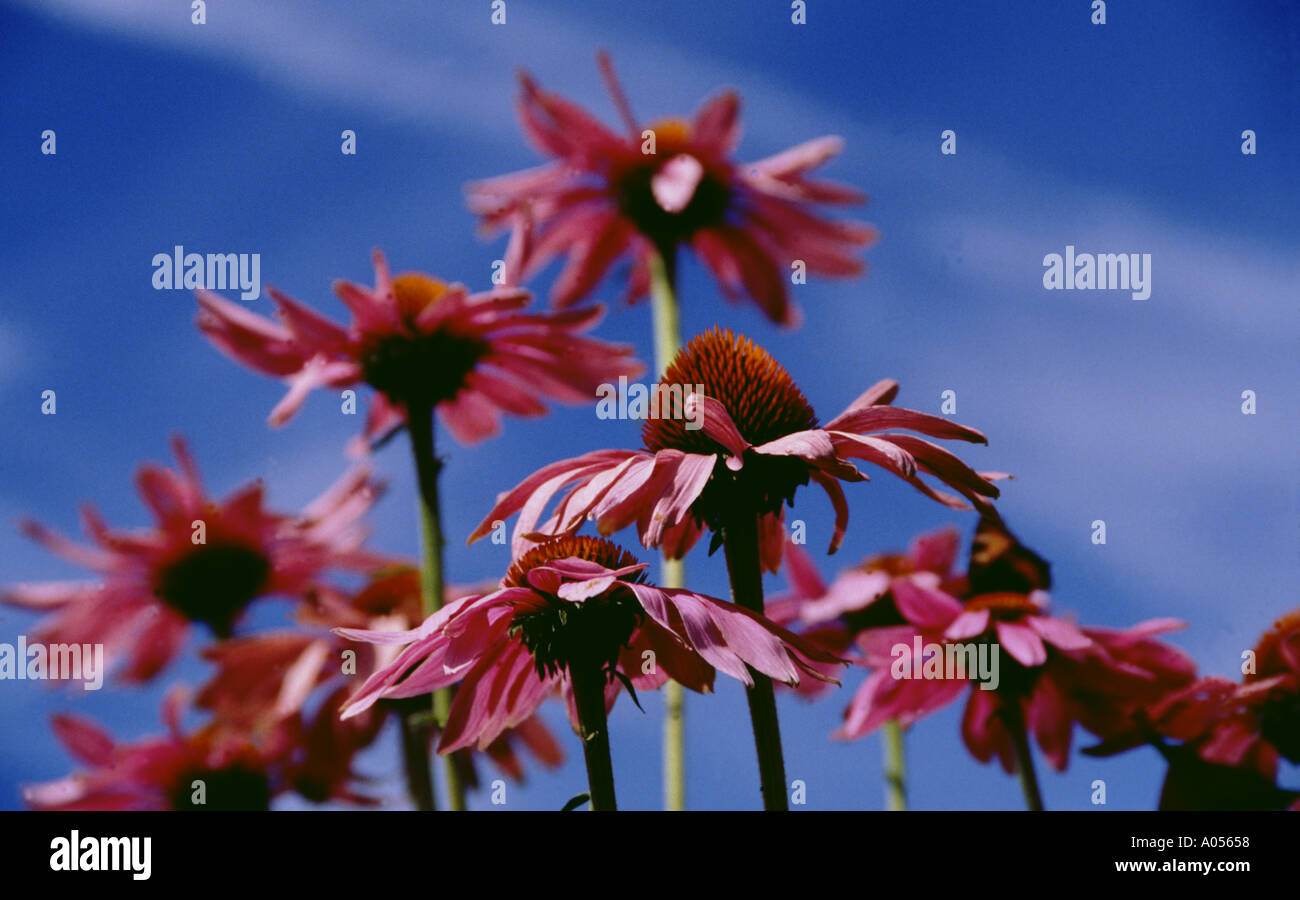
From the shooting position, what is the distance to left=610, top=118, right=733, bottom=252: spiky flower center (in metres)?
2.17

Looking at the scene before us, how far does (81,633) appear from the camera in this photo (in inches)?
77.4

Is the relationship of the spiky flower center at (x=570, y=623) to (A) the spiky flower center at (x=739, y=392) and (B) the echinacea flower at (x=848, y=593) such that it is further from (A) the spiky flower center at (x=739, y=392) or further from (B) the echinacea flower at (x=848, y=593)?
(B) the echinacea flower at (x=848, y=593)

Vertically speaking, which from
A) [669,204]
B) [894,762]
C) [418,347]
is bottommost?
[894,762]

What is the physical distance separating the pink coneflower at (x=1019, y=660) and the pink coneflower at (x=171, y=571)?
0.84 m

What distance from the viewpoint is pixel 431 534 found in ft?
4.90

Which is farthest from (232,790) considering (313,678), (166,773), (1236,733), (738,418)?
(1236,733)

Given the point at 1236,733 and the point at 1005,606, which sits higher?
the point at 1005,606

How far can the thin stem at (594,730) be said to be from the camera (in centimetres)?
104

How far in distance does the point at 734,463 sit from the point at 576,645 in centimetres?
20

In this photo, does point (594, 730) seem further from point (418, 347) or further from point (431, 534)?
point (418, 347)

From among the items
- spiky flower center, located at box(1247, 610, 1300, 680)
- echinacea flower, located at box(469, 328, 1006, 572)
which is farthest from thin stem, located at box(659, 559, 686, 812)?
spiky flower center, located at box(1247, 610, 1300, 680)

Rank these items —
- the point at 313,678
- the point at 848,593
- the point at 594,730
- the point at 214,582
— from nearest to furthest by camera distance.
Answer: the point at 594,730 → the point at 313,678 → the point at 848,593 → the point at 214,582

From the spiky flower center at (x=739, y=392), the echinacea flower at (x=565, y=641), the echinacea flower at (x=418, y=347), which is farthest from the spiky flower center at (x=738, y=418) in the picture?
the echinacea flower at (x=418, y=347)
